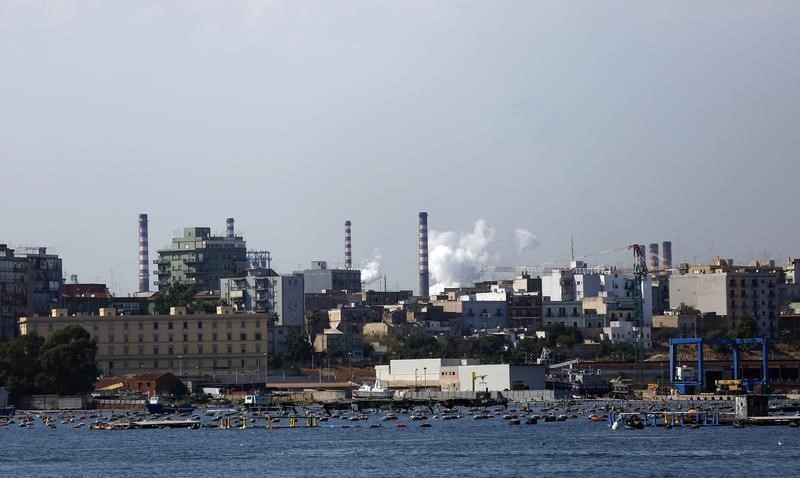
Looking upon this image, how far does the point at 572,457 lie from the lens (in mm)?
141500

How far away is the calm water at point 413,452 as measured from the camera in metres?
133

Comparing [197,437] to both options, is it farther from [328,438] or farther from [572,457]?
[572,457]

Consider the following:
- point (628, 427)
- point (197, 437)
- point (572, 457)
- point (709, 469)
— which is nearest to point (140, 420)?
point (197, 437)

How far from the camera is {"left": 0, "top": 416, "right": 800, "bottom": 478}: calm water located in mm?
132875

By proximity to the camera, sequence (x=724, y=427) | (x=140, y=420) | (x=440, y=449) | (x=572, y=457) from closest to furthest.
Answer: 1. (x=572, y=457)
2. (x=440, y=449)
3. (x=724, y=427)
4. (x=140, y=420)

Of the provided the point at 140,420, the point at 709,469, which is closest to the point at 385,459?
the point at 709,469

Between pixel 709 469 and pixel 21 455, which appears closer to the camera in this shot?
pixel 709 469

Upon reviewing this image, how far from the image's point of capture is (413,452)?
495ft

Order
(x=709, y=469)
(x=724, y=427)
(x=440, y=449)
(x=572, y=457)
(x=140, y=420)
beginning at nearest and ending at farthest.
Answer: (x=709, y=469) → (x=572, y=457) → (x=440, y=449) → (x=724, y=427) → (x=140, y=420)

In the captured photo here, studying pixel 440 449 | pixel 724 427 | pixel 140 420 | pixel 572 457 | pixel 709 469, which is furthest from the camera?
pixel 140 420

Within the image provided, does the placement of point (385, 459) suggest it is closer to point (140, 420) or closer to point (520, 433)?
point (520, 433)

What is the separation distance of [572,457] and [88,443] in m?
50.3

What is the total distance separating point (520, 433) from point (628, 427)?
9903mm

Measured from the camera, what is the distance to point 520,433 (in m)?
174
